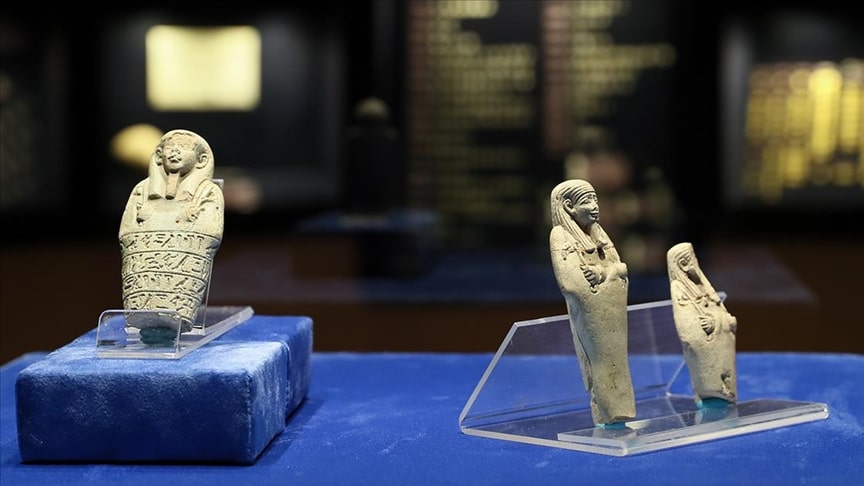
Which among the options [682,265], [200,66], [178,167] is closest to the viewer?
[178,167]

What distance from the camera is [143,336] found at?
4.04m

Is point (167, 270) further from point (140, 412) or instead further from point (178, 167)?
point (140, 412)

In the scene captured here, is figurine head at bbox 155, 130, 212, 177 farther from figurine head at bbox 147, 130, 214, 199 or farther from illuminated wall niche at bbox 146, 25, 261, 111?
illuminated wall niche at bbox 146, 25, 261, 111

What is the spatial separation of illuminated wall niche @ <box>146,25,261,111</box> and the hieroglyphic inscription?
235 cm

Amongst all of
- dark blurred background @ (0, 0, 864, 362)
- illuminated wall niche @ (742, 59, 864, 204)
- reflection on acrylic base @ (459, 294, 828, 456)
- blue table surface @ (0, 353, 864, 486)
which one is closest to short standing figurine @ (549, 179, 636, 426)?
reflection on acrylic base @ (459, 294, 828, 456)

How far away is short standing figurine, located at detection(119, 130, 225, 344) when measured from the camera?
4.03m

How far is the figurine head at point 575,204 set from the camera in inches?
159

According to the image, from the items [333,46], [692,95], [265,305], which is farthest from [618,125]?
[265,305]

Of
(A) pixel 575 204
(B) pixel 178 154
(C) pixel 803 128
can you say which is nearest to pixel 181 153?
(B) pixel 178 154

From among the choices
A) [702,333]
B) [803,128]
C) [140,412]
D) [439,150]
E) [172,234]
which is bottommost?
[140,412]

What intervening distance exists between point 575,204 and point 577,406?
2.78 ft

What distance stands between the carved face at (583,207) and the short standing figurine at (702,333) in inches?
19.5

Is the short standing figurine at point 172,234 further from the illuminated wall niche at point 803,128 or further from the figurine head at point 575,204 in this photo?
the illuminated wall niche at point 803,128

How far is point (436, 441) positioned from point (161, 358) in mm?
910
